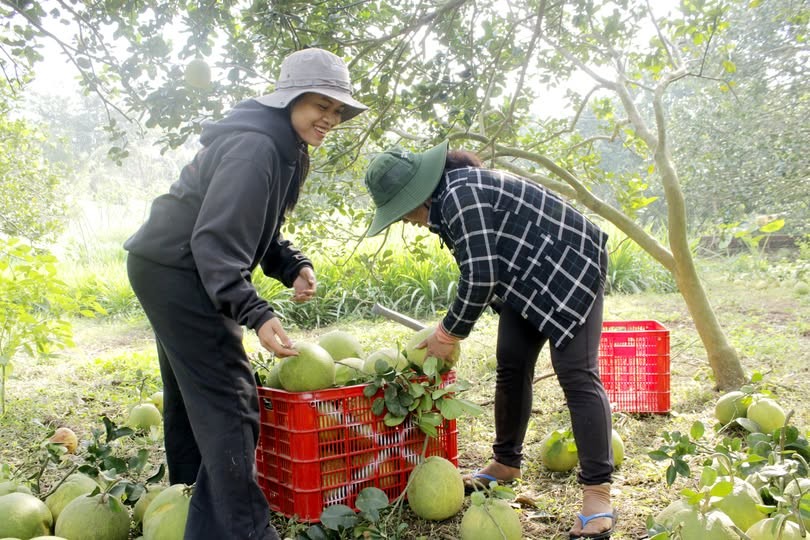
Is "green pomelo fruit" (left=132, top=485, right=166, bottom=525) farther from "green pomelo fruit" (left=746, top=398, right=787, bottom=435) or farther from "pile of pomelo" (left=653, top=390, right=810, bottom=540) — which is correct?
"green pomelo fruit" (left=746, top=398, right=787, bottom=435)

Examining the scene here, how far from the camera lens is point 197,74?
3.25m

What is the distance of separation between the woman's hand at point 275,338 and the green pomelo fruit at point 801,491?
4.73ft

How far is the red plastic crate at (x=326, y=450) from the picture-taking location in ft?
7.85

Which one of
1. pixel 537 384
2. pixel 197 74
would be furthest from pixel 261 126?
pixel 537 384

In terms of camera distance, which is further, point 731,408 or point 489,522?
point 731,408

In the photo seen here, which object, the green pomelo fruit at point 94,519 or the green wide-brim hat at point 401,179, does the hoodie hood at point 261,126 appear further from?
the green pomelo fruit at point 94,519

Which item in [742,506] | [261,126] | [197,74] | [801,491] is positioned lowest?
[742,506]

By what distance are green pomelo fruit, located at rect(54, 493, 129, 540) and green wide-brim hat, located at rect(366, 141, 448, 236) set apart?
133 centimetres

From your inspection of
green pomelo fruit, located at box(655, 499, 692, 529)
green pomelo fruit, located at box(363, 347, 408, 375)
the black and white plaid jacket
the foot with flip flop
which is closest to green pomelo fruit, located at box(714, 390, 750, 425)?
the foot with flip flop

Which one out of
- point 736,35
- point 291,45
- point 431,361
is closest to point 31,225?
point 291,45

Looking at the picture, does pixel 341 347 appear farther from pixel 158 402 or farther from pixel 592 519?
pixel 158 402

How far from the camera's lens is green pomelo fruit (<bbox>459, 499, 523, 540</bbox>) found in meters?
2.22

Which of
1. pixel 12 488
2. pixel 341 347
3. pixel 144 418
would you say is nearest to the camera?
pixel 12 488

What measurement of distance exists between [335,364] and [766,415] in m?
1.99
